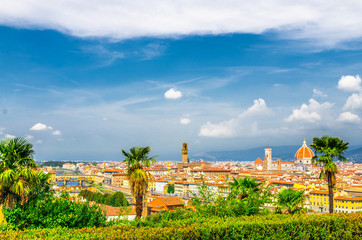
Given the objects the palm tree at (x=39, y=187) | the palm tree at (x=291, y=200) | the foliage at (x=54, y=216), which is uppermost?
the palm tree at (x=39, y=187)

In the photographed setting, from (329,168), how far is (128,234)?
14940 millimetres

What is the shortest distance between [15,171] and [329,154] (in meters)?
15.7

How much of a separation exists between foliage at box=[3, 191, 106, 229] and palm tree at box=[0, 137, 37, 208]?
1450mm

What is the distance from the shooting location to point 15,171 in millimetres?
11094

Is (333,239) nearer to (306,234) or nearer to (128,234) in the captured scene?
(306,234)

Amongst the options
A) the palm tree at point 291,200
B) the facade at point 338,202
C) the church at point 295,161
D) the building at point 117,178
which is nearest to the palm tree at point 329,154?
the palm tree at point 291,200

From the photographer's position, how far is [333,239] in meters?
8.36

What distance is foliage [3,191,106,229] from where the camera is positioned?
8719 millimetres

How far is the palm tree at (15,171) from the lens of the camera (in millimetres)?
10531

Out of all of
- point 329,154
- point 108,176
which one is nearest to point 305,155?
point 108,176

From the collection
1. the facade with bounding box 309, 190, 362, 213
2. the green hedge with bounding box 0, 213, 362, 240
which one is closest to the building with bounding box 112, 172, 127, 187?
the facade with bounding box 309, 190, 362, 213

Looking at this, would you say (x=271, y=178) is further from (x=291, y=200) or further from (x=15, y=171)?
(x=15, y=171)

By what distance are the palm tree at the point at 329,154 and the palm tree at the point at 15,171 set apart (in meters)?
14.6

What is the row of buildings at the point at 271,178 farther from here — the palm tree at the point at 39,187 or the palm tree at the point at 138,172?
the palm tree at the point at 39,187
